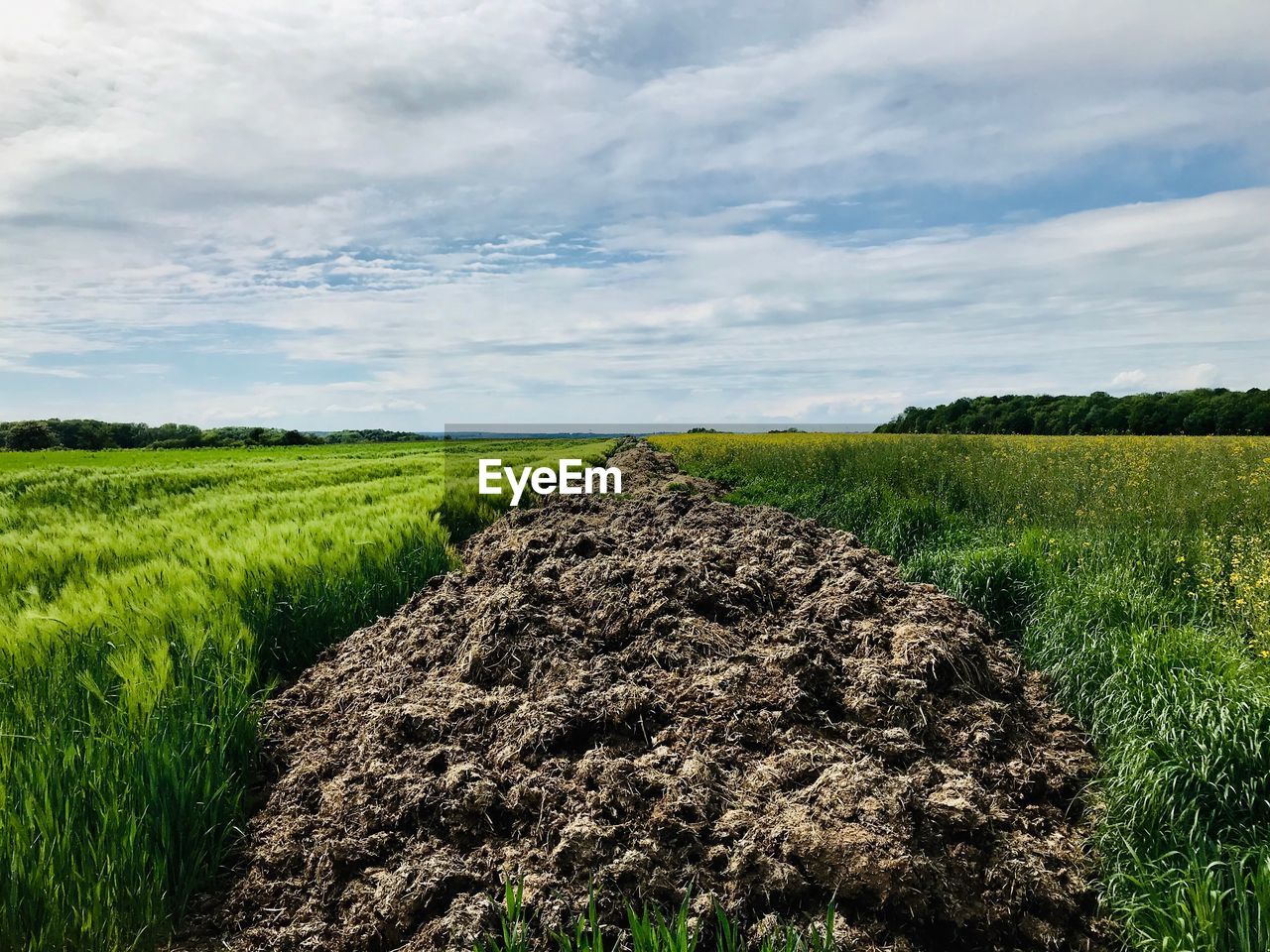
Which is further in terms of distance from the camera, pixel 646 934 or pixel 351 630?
pixel 351 630

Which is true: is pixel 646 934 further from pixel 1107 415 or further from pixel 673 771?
pixel 1107 415

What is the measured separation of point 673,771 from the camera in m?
3.49

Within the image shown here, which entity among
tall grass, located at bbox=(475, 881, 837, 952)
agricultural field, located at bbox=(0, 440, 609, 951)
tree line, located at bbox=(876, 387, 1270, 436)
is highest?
tree line, located at bbox=(876, 387, 1270, 436)

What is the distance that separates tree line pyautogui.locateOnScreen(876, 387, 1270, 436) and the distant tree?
218 ft

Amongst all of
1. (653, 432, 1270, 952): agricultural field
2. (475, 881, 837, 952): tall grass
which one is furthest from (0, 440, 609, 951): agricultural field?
(653, 432, 1270, 952): agricultural field

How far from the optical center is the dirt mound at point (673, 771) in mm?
3035

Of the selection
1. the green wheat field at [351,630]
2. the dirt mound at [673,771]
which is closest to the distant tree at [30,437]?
the green wheat field at [351,630]

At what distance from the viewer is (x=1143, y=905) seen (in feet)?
10.3

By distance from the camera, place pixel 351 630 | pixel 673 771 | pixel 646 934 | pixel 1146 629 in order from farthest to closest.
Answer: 1. pixel 351 630
2. pixel 1146 629
3. pixel 673 771
4. pixel 646 934

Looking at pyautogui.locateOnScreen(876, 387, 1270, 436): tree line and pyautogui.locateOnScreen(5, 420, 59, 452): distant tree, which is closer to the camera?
pyautogui.locateOnScreen(876, 387, 1270, 436): tree line

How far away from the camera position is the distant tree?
6069 centimetres

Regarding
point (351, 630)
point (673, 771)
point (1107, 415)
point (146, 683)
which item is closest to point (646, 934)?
point (673, 771)

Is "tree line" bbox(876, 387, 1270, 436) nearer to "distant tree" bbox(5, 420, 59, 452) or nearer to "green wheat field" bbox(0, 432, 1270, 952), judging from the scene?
"green wheat field" bbox(0, 432, 1270, 952)

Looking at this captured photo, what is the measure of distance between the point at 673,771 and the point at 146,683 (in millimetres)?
2802
